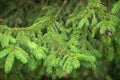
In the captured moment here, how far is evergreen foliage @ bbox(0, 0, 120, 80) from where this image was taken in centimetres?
330

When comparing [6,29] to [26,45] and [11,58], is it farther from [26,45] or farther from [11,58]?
[11,58]

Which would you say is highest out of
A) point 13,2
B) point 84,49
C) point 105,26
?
point 13,2

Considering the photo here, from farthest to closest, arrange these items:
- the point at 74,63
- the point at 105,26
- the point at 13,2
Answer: the point at 13,2
the point at 105,26
the point at 74,63

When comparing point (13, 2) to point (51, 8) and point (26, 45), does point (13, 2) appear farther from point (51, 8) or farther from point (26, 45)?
point (26, 45)

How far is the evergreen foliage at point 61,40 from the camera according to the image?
330cm

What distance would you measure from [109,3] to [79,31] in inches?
41.2

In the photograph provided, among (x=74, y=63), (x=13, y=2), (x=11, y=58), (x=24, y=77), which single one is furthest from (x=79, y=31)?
(x=13, y=2)

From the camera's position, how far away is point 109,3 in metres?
Answer: 4.59

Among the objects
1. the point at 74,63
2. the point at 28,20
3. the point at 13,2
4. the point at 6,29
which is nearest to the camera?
the point at 74,63

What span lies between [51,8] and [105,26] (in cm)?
159

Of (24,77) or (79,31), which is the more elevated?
(79,31)

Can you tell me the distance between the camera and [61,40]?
3656 millimetres

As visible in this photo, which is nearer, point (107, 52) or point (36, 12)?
point (107, 52)

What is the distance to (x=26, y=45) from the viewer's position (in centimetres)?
350
